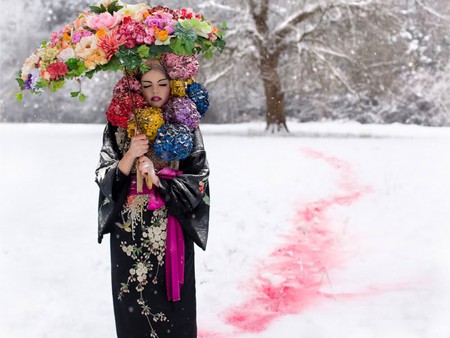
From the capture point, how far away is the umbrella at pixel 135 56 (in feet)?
11.3

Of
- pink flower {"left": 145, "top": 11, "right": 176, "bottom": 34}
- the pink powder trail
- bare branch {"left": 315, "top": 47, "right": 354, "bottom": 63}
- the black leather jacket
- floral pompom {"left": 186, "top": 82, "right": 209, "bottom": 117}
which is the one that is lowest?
the pink powder trail

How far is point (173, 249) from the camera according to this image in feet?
12.5

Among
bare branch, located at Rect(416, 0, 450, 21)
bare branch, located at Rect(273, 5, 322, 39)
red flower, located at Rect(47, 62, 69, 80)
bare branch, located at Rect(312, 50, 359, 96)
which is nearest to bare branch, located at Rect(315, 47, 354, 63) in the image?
bare branch, located at Rect(312, 50, 359, 96)

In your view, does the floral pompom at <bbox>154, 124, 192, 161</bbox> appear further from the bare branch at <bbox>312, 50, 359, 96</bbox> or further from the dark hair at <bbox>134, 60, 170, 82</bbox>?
the bare branch at <bbox>312, 50, 359, 96</bbox>

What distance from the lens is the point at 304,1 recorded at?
58.9 feet

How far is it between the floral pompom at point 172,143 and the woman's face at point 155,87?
221 mm

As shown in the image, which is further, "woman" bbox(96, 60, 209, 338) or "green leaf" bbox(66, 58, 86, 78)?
"woman" bbox(96, 60, 209, 338)

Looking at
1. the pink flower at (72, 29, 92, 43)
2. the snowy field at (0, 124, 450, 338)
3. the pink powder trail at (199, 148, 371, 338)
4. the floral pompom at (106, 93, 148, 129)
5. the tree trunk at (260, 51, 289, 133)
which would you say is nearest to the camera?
the pink flower at (72, 29, 92, 43)

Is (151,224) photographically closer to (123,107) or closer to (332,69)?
(123,107)

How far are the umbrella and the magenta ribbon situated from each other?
22 cm

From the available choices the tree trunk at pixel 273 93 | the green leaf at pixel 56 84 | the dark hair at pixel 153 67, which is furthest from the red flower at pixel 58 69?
the tree trunk at pixel 273 93

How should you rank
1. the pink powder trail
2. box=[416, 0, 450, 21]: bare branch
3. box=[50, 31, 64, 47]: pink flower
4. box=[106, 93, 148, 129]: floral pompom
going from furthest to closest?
box=[416, 0, 450, 21]: bare branch
the pink powder trail
box=[106, 93, 148, 129]: floral pompom
box=[50, 31, 64, 47]: pink flower

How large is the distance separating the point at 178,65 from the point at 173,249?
122 cm

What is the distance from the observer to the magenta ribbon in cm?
376
